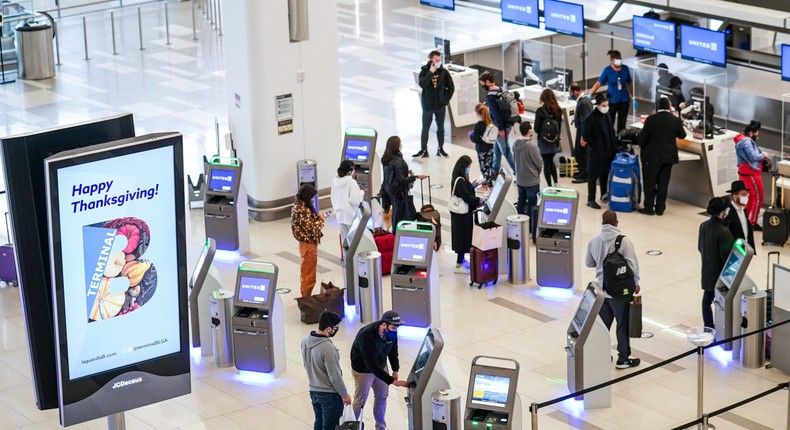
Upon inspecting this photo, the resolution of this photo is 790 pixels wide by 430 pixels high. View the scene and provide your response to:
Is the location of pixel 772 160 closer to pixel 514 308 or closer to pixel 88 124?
pixel 514 308

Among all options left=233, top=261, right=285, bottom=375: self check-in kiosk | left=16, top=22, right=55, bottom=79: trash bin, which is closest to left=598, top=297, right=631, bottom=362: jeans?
left=233, top=261, right=285, bottom=375: self check-in kiosk

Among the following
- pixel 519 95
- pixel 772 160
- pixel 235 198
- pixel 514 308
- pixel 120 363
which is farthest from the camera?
pixel 519 95

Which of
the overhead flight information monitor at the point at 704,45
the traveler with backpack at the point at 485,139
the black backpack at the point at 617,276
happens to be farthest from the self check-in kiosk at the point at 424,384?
the overhead flight information monitor at the point at 704,45

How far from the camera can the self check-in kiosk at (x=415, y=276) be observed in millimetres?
12625

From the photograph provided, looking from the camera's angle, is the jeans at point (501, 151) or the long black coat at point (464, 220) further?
the jeans at point (501, 151)

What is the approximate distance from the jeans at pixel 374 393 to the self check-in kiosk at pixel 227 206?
5320mm

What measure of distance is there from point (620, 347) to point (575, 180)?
6.68m

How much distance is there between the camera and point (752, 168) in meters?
15.6

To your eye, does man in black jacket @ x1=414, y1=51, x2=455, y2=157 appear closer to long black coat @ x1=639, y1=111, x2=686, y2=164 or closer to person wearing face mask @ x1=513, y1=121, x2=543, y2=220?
person wearing face mask @ x1=513, y1=121, x2=543, y2=220

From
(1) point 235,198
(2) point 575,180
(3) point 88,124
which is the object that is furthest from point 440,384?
(2) point 575,180

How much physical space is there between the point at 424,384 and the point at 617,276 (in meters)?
2.54

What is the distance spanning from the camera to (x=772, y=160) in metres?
17.7

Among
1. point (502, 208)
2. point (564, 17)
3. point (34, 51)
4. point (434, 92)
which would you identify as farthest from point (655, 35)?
point (34, 51)

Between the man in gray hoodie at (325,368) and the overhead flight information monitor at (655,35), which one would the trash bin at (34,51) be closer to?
the overhead flight information monitor at (655,35)
